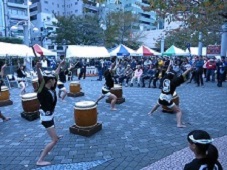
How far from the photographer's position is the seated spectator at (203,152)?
2.24 metres

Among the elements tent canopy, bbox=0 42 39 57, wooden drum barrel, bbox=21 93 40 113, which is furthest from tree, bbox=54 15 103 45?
wooden drum barrel, bbox=21 93 40 113

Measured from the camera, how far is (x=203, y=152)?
2.27 metres

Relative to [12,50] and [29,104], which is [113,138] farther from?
[12,50]

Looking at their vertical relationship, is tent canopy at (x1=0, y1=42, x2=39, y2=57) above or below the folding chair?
above

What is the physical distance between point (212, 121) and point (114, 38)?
31724 mm

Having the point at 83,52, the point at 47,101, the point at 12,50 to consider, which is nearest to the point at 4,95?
the point at 47,101

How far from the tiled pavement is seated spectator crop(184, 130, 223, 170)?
6.82 ft

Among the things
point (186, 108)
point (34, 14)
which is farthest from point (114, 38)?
point (34, 14)

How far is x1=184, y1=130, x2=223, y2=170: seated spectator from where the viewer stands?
2.24m

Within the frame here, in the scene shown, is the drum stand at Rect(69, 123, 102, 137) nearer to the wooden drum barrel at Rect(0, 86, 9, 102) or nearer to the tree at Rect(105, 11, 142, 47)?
Answer: the wooden drum barrel at Rect(0, 86, 9, 102)

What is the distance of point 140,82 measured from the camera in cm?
1553

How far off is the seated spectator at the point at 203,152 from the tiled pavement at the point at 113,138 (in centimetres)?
208

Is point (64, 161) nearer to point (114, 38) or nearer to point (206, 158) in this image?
point (206, 158)

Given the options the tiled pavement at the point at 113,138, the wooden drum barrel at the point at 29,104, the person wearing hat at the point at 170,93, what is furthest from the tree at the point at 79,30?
the person wearing hat at the point at 170,93
